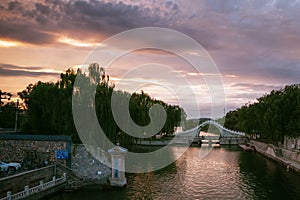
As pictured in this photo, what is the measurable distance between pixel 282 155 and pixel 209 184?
14341 millimetres

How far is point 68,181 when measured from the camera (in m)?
19.0

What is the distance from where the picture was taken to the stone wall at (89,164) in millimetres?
19641

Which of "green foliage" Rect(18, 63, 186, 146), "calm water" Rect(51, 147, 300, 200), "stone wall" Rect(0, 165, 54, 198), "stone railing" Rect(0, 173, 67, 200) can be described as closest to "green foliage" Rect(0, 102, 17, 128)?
"green foliage" Rect(18, 63, 186, 146)

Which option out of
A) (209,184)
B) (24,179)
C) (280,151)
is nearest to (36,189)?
(24,179)

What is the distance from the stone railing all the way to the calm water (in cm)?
71

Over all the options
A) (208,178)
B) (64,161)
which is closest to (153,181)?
(208,178)

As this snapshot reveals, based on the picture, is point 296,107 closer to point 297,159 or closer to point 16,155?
point 297,159

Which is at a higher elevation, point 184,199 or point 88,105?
point 88,105

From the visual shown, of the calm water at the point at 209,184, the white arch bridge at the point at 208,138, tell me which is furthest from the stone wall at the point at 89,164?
the white arch bridge at the point at 208,138

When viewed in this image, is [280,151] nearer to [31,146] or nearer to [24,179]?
[31,146]

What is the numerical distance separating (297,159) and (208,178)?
9160mm

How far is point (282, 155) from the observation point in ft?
109

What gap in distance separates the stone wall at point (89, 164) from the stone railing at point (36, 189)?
3.63 ft

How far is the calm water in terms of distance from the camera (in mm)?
18453
